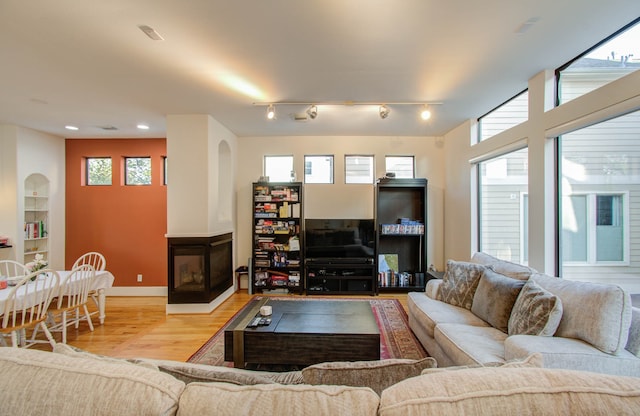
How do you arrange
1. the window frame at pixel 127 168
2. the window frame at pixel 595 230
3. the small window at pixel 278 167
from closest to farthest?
the window frame at pixel 595 230 < the window frame at pixel 127 168 < the small window at pixel 278 167

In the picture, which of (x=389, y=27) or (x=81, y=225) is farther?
(x=81, y=225)

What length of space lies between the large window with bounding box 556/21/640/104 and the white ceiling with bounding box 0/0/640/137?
0.10 metres

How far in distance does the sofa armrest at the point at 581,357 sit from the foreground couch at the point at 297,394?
114 centimetres

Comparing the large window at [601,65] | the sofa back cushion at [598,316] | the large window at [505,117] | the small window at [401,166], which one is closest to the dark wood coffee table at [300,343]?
the sofa back cushion at [598,316]

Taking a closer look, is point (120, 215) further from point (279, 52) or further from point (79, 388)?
point (79, 388)

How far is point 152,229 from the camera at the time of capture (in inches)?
194

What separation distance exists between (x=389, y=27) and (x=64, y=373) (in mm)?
2547

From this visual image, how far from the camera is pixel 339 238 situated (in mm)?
4820

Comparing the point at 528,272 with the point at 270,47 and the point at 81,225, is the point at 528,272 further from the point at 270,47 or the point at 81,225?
the point at 81,225

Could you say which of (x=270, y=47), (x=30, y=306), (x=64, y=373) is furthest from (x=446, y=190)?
(x=30, y=306)

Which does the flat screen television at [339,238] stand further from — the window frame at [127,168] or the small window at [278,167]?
the window frame at [127,168]

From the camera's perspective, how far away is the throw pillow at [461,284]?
2840 millimetres

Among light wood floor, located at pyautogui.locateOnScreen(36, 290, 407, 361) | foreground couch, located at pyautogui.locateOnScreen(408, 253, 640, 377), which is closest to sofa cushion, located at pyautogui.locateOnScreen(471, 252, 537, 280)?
foreground couch, located at pyautogui.locateOnScreen(408, 253, 640, 377)

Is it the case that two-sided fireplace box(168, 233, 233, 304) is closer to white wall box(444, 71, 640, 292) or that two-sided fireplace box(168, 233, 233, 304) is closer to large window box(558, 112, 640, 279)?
white wall box(444, 71, 640, 292)
